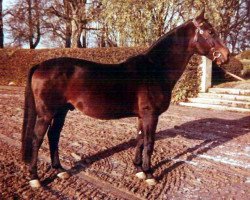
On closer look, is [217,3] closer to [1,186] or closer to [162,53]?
[162,53]

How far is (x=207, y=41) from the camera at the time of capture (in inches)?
187

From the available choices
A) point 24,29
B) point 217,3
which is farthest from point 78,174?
point 24,29

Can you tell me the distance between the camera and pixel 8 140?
21.9ft

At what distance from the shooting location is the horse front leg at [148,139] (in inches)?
183

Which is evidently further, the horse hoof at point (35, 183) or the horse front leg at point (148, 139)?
the horse front leg at point (148, 139)

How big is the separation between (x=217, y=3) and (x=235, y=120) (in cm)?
971

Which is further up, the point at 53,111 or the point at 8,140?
the point at 53,111

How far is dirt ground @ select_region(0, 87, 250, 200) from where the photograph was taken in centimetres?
432

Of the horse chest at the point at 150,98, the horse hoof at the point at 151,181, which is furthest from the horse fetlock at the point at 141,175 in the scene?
the horse chest at the point at 150,98

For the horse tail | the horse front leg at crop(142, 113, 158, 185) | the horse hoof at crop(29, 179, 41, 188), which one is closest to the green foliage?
the horse front leg at crop(142, 113, 158, 185)

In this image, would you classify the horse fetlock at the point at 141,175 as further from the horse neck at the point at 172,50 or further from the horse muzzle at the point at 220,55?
the horse muzzle at the point at 220,55

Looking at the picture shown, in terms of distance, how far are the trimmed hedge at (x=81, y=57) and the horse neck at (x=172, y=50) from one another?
840 cm

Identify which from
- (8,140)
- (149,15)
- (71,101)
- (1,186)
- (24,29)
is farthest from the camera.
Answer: (24,29)

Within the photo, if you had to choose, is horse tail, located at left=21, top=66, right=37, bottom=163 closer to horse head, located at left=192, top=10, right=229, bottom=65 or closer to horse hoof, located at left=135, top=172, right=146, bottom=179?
horse hoof, located at left=135, top=172, right=146, bottom=179
